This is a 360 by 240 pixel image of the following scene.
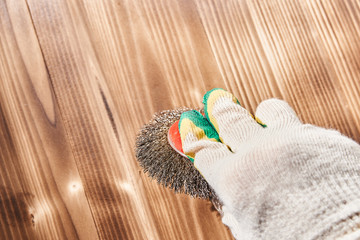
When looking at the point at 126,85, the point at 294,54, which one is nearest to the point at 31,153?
the point at 126,85

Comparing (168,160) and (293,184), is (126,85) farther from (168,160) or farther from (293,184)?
(293,184)

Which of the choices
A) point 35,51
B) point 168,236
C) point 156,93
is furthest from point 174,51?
point 168,236

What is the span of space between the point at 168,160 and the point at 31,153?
12.8 inches

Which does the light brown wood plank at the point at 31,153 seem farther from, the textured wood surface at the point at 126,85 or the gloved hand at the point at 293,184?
the gloved hand at the point at 293,184

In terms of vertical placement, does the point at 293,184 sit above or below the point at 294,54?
below

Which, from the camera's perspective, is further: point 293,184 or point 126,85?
point 126,85

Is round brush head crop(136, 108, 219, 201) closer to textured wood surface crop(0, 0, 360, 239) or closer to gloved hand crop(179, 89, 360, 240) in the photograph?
textured wood surface crop(0, 0, 360, 239)

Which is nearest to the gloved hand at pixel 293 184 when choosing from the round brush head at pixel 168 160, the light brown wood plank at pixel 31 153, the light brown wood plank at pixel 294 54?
the round brush head at pixel 168 160

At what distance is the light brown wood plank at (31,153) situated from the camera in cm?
60

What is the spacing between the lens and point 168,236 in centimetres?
60

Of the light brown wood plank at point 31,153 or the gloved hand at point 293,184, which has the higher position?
the light brown wood plank at point 31,153

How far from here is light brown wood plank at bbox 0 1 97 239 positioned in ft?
1.96

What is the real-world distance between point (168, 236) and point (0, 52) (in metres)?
0.58

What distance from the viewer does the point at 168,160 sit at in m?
0.54
